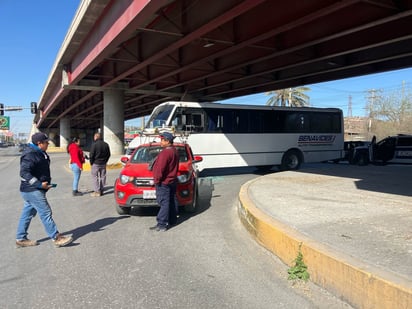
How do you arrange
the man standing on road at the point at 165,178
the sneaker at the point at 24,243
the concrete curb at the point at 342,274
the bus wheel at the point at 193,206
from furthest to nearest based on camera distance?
the bus wheel at the point at 193,206 < the man standing on road at the point at 165,178 < the sneaker at the point at 24,243 < the concrete curb at the point at 342,274

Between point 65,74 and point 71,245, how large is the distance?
2058cm

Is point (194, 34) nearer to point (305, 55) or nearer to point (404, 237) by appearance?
point (305, 55)

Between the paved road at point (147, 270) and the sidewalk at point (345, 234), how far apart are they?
24cm

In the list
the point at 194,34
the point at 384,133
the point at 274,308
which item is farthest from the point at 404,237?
the point at 384,133

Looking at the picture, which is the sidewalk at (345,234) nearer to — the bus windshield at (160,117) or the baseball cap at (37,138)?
the baseball cap at (37,138)

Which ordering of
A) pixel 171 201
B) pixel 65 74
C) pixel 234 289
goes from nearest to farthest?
pixel 234 289 → pixel 171 201 → pixel 65 74

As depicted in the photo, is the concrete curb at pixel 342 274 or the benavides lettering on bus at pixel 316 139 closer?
the concrete curb at pixel 342 274

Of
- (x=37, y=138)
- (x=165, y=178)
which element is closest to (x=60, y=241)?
(x=37, y=138)

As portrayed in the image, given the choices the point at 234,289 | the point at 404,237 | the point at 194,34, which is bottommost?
the point at 234,289

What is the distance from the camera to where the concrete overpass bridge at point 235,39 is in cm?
1020

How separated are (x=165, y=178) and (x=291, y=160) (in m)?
11.6

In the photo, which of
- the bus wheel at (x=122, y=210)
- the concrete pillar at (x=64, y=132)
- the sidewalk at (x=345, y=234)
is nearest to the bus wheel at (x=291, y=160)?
the sidewalk at (x=345, y=234)

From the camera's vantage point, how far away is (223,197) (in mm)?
9594

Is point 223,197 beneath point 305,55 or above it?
beneath
